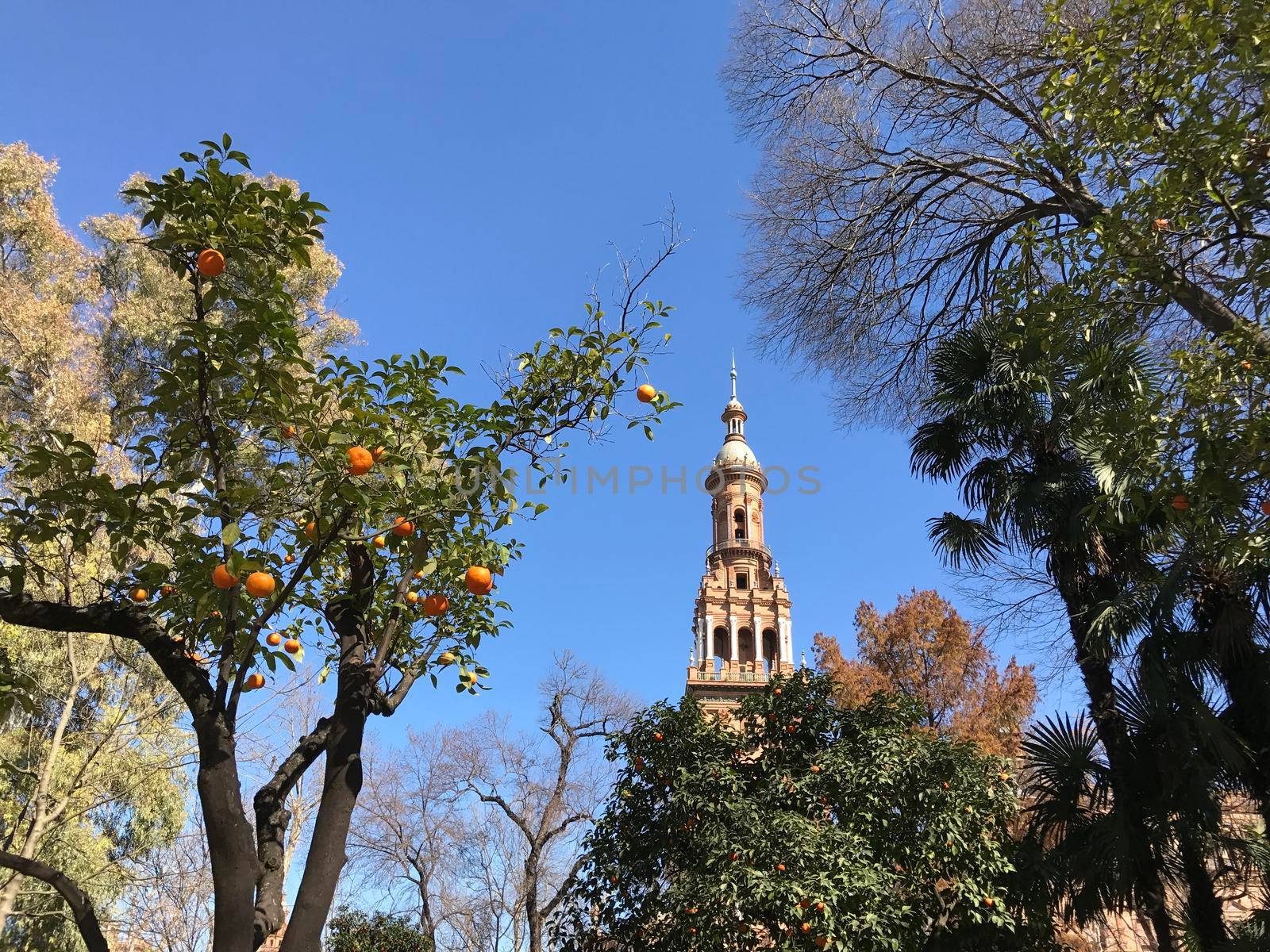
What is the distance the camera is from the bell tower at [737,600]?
112 feet

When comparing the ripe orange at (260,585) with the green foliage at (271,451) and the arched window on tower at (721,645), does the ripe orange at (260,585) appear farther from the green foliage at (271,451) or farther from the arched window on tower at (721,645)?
the arched window on tower at (721,645)

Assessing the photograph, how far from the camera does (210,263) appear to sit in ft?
10.1

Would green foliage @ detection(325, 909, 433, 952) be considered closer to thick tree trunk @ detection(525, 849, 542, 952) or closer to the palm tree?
thick tree trunk @ detection(525, 849, 542, 952)

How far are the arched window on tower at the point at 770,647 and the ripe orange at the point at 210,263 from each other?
3504cm

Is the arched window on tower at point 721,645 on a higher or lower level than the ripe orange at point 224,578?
higher

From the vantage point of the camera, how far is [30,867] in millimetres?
2594

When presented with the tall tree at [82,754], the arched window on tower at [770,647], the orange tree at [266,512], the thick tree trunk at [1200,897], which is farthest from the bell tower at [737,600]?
the orange tree at [266,512]

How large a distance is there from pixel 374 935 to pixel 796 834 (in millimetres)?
10965

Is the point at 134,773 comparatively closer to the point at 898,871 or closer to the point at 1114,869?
the point at 898,871

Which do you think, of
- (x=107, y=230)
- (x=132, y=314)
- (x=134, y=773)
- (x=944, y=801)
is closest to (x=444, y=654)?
(x=944, y=801)

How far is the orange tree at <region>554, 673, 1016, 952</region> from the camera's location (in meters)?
7.23

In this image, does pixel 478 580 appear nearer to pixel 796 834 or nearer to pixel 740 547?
pixel 796 834

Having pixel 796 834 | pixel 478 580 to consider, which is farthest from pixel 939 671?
pixel 478 580

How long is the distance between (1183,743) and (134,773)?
1172cm
